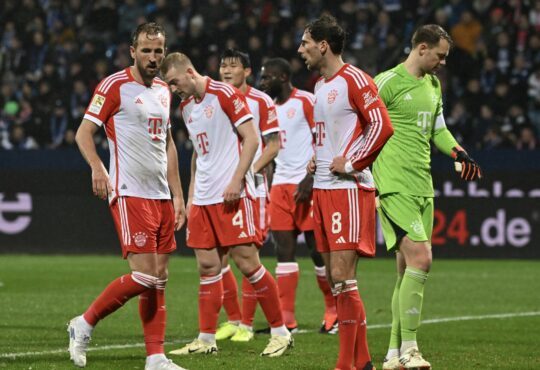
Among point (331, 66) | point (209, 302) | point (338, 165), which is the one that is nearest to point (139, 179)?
point (338, 165)

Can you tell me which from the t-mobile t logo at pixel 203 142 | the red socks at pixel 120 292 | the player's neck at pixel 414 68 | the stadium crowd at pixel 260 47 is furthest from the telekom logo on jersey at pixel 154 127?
the stadium crowd at pixel 260 47

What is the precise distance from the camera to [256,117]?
1030cm

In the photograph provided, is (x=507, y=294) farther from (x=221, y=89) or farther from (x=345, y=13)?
(x=345, y=13)

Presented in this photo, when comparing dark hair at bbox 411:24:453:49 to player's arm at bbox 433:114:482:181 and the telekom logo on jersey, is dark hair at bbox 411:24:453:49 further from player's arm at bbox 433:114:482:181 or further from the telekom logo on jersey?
the telekom logo on jersey

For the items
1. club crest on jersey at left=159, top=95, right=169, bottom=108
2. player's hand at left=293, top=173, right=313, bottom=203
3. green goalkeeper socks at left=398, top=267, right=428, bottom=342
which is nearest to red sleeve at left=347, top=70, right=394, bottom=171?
green goalkeeper socks at left=398, top=267, right=428, bottom=342

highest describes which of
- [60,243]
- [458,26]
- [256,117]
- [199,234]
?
[458,26]

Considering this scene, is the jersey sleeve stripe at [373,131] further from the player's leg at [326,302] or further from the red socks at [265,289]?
the player's leg at [326,302]

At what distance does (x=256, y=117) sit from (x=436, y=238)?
933 cm

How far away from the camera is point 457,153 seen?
8.30 m

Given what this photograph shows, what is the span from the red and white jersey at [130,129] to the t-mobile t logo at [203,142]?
1.40 metres

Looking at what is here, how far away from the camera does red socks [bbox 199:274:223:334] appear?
9156 mm

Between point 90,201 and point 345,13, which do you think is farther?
point 345,13

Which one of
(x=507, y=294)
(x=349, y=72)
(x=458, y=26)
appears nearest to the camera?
(x=349, y=72)

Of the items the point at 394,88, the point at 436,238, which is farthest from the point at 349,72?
the point at 436,238
